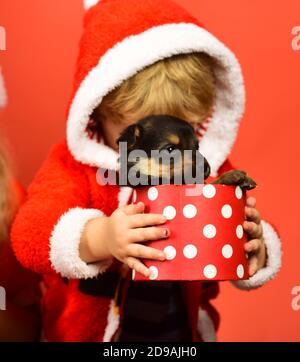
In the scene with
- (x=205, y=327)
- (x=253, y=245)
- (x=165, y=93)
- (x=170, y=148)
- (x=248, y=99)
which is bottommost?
(x=205, y=327)

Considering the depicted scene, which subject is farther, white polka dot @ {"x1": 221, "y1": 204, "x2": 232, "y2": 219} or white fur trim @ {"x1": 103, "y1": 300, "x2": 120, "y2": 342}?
white fur trim @ {"x1": 103, "y1": 300, "x2": 120, "y2": 342}

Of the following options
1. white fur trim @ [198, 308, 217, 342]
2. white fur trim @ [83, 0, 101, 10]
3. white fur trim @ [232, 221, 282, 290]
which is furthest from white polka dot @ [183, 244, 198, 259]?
white fur trim @ [83, 0, 101, 10]

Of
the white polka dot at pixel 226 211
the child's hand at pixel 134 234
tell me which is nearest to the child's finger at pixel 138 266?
the child's hand at pixel 134 234

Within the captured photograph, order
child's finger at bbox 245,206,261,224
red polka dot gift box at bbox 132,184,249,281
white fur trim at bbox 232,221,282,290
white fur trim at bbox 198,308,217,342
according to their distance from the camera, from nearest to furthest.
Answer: red polka dot gift box at bbox 132,184,249,281 < child's finger at bbox 245,206,261,224 < white fur trim at bbox 232,221,282,290 < white fur trim at bbox 198,308,217,342

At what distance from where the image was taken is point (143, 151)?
0.63m

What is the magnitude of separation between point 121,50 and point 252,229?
32 cm

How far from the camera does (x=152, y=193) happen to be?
58 centimetres

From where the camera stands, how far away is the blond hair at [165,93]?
30.3 inches

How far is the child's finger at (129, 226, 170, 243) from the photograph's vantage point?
0.57 meters

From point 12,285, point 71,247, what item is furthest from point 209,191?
point 12,285

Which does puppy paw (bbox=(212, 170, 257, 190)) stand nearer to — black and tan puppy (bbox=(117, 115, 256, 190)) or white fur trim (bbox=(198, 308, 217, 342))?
black and tan puppy (bbox=(117, 115, 256, 190))

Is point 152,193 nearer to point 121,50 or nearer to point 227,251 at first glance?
point 227,251

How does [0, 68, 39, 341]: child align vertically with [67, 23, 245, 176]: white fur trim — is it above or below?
below
